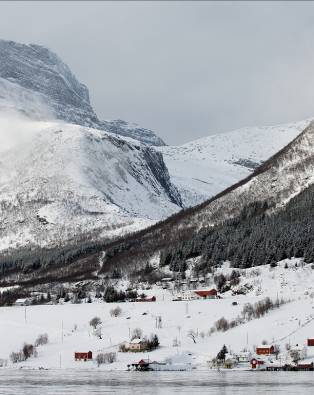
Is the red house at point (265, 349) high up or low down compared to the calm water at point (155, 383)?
up

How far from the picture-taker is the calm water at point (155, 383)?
152 meters

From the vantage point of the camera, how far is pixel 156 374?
627 ft

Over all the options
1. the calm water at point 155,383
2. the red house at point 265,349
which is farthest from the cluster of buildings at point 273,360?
the calm water at point 155,383

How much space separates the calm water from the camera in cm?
15212

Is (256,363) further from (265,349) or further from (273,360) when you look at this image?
(265,349)

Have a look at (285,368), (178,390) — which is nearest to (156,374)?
(285,368)

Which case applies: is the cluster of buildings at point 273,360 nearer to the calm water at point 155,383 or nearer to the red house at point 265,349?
the red house at point 265,349

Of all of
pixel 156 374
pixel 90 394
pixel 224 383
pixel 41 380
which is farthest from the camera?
pixel 156 374

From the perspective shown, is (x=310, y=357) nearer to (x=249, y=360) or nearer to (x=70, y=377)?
(x=249, y=360)

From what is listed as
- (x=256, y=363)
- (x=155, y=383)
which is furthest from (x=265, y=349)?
(x=155, y=383)

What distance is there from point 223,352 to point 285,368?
12902 mm

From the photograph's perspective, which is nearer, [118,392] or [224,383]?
[118,392]

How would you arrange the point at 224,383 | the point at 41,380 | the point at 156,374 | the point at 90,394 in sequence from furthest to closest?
the point at 156,374, the point at 41,380, the point at 224,383, the point at 90,394

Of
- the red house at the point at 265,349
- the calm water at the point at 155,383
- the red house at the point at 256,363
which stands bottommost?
the calm water at the point at 155,383
